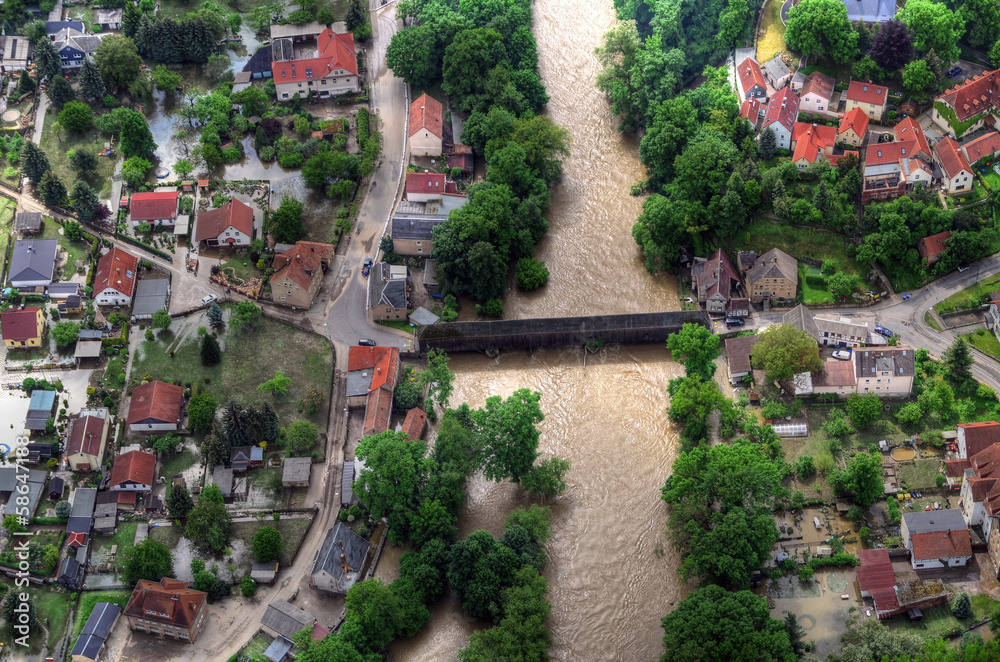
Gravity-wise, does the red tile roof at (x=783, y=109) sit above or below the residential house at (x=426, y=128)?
above

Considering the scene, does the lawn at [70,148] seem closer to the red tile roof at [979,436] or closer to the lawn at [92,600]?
the lawn at [92,600]

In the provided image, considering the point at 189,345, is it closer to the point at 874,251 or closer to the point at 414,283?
the point at 414,283

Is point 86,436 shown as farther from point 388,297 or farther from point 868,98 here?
point 868,98

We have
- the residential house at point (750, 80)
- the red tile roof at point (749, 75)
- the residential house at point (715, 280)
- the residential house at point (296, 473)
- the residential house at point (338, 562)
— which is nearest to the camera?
the residential house at point (338, 562)

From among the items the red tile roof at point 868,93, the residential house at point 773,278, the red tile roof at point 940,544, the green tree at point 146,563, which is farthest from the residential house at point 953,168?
the green tree at point 146,563

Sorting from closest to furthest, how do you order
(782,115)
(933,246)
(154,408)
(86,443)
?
(86,443), (154,408), (933,246), (782,115)

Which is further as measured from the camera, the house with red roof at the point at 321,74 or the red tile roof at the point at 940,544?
the house with red roof at the point at 321,74

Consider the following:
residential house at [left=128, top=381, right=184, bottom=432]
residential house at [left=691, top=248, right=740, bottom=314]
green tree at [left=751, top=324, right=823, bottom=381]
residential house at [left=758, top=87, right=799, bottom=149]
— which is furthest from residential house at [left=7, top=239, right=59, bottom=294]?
residential house at [left=758, top=87, right=799, bottom=149]

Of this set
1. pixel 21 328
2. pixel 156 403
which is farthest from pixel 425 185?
pixel 21 328
